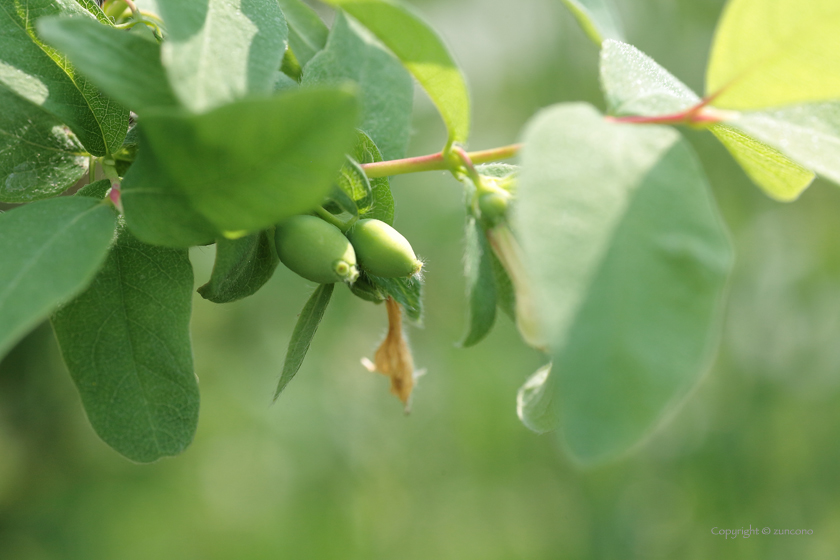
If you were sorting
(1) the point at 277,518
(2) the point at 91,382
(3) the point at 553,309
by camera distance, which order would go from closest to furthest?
1. (3) the point at 553,309
2. (2) the point at 91,382
3. (1) the point at 277,518

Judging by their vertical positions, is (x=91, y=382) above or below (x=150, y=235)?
below

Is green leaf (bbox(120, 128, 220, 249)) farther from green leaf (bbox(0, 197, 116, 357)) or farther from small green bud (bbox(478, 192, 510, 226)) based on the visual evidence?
small green bud (bbox(478, 192, 510, 226))

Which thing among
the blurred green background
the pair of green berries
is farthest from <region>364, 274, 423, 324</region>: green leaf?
the blurred green background

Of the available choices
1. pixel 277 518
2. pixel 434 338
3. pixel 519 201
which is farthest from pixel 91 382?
pixel 434 338

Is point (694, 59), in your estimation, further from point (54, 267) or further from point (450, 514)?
point (54, 267)

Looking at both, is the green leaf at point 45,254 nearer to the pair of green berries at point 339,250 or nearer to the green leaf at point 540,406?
the pair of green berries at point 339,250

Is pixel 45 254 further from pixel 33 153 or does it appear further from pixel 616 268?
pixel 616 268
